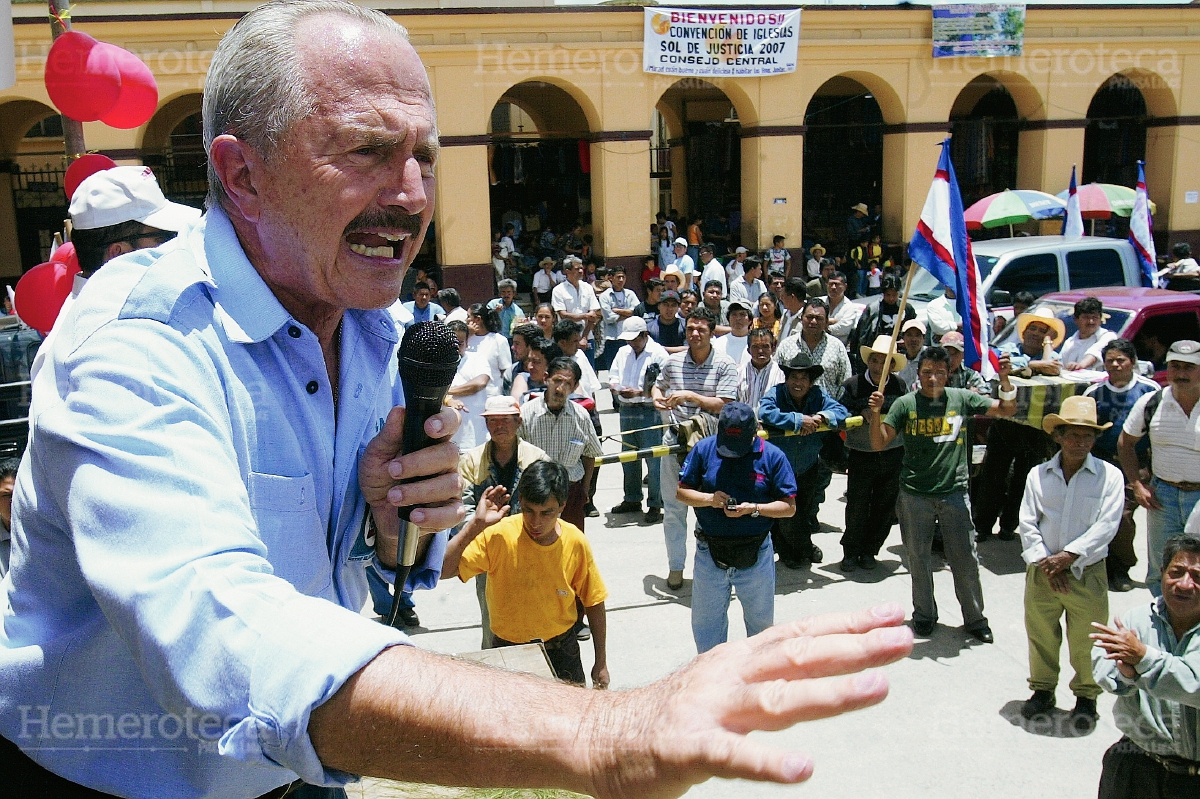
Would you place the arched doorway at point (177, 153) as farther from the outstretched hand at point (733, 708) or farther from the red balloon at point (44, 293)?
the outstretched hand at point (733, 708)

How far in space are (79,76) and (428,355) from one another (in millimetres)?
4091

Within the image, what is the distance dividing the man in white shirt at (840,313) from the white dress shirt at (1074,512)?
17.7 feet

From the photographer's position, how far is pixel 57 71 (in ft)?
16.0

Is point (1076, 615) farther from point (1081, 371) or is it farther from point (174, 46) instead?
point (174, 46)

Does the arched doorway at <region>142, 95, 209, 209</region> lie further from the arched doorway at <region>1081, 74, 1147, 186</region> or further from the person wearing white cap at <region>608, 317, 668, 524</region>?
the arched doorway at <region>1081, 74, 1147, 186</region>

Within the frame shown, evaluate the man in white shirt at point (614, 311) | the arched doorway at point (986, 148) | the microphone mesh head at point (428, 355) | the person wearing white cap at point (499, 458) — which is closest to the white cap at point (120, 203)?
the microphone mesh head at point (428, 355)

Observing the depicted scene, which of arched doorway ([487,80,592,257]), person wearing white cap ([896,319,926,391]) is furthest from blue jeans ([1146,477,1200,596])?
arched doorway ([487,80,592,257])

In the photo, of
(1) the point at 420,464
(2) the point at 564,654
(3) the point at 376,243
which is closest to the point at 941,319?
(2) the point at 564,654

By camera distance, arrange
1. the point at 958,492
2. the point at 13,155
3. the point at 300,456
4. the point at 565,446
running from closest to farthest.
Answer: the point at 300,456
the point at 958,492
the point at 565,446
the point at 13,155

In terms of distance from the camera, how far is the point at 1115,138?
25109 mm

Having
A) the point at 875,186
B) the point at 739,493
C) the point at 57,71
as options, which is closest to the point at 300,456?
the point at 57,71

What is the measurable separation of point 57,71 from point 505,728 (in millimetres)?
4928

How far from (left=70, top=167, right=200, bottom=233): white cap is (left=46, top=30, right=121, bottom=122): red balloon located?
67.7 inches

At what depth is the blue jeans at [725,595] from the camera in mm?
6445
